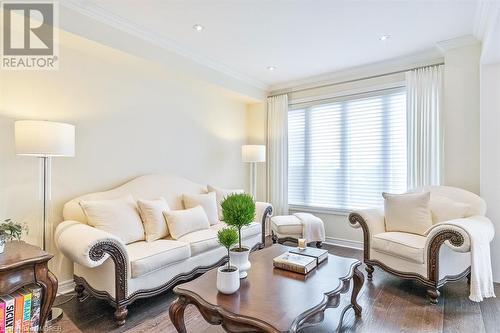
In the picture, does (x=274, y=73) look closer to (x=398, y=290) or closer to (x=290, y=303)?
(x=398, y=290)

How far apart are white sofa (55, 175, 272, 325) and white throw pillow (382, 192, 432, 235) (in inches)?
74.6

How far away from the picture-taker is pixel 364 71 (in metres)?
4.10

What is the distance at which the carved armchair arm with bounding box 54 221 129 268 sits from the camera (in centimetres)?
204

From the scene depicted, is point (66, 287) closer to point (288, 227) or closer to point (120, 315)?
point (120, 315)

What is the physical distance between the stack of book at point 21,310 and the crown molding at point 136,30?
232 centimetres

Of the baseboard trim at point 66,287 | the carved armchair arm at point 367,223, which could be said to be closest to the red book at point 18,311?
the baseboard trim at point 66,287

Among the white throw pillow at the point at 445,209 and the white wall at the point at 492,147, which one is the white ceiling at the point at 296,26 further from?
the white throw pillow at the point at 445,209

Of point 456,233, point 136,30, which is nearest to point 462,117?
point 456,233

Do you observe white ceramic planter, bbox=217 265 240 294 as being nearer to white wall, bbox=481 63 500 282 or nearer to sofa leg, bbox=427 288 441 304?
sofa leg, bbox=427 288 441 304

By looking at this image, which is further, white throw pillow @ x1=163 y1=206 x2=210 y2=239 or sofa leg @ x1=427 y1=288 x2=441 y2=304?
white throw pillow @ x1=163 y1=206 x2=210 y2=239

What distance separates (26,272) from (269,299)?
159 cm

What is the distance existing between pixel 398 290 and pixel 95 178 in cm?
330

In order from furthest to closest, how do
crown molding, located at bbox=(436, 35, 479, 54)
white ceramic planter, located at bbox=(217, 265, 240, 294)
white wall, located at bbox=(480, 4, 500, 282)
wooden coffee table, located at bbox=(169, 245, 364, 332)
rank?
crown molding, located at bbox=(436, 35, 479, 54), white wall, located at bbox=(480, 4, 500, 282), white ceramic planter, located at bbox=(217, 265, 240, 294), wooden coffee table, located at bbox=(169, 245, 364, 332)

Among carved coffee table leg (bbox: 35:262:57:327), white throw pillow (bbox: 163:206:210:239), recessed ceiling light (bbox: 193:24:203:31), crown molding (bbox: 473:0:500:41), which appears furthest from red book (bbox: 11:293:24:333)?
crown molding (bbox: 473:0:500:41)
